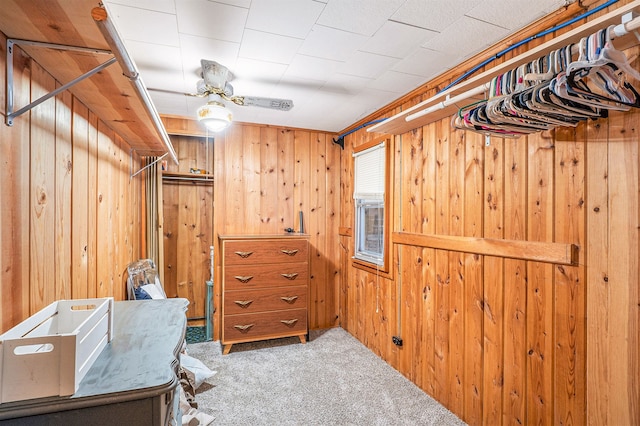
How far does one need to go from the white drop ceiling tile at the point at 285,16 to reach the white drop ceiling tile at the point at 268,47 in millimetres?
52

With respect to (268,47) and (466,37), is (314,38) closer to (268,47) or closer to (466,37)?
(268,47)

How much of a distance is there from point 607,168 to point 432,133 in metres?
Answer: 1.20

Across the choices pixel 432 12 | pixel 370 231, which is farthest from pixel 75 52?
pixel 370 231

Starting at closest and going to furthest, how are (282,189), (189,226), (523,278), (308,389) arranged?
(523,278), (308,389), (282,189), (189,226)

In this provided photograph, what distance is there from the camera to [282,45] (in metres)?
1.92

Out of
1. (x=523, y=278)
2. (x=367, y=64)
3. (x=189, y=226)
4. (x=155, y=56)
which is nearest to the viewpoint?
(x=523, y=278)

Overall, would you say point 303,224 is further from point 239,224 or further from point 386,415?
point 386,415

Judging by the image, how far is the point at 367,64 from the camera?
2172mm

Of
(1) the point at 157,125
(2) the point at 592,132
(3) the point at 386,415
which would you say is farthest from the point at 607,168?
(1) the point at 157,125

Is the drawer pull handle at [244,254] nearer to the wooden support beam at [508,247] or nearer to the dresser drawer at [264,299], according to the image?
the dresser drawer at [264,299]

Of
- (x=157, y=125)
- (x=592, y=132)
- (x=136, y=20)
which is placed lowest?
(x=592, y=132)

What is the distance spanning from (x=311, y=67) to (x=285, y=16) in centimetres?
60

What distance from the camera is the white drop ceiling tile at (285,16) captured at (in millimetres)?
1535

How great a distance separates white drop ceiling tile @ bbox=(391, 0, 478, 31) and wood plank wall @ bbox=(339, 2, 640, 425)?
731 millimetres
